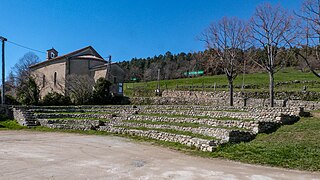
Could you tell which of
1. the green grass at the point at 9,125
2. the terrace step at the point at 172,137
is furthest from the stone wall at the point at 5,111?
the terrace step at the point at 172,137

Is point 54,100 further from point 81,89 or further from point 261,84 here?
point 261,84

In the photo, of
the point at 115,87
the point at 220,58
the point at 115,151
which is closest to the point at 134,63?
the point at 115,87

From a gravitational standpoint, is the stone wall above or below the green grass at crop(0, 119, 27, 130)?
above

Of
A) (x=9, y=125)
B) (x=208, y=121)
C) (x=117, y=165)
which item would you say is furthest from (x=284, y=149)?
(x=9, y=125)

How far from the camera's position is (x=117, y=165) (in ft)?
33.8

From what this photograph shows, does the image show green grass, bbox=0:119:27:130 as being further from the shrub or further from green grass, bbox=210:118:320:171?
green grass, bbox=210:118:320:171

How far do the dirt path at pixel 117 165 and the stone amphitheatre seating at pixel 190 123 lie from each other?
2.51m

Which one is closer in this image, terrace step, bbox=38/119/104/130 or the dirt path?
the dirt path

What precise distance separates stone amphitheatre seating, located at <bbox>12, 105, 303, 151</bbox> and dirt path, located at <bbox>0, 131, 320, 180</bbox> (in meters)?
2.51

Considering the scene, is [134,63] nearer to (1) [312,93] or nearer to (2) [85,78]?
(2) [85,78]

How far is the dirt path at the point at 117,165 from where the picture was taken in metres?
8.84

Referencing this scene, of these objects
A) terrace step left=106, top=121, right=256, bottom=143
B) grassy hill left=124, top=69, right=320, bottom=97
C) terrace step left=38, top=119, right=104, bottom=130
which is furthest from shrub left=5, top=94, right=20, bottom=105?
terrace step left=106, top=121, right=256, bottom=143

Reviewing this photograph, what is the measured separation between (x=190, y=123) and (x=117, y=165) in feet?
30.5

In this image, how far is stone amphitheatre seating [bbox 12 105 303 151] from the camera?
14.4 metres
